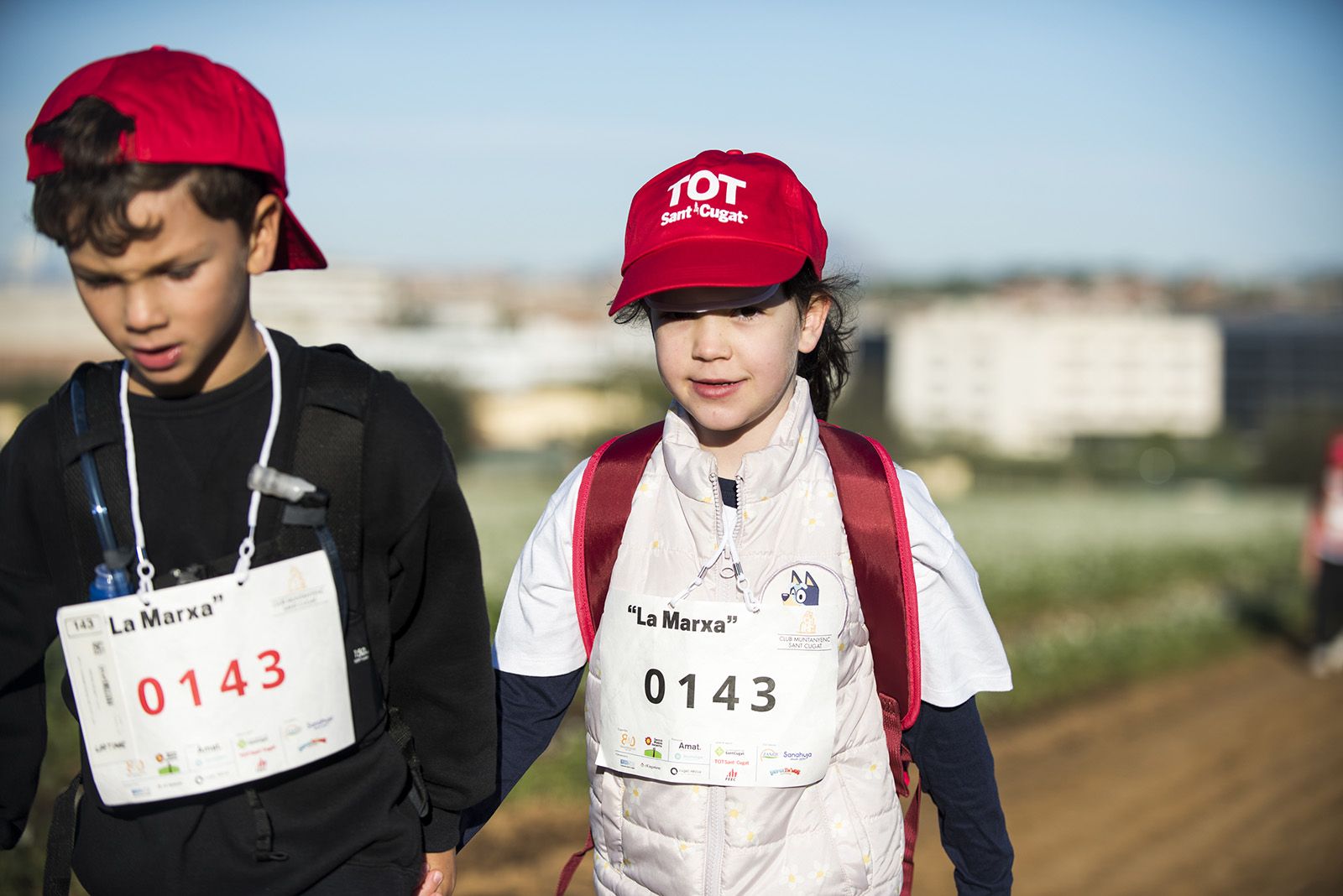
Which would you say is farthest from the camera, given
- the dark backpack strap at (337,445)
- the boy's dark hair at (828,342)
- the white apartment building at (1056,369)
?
the white apartment building at (1056,369)

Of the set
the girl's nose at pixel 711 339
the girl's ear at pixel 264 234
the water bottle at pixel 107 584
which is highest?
the girl's ear at pixel 264 234

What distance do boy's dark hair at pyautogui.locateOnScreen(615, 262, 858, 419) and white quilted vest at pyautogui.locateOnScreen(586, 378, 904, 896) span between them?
203 millimetres

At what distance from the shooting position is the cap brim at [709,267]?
239cm

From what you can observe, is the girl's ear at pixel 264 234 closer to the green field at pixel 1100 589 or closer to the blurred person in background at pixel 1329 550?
the green field at pixel 1100 589

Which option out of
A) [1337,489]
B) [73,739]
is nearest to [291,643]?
[73,739]

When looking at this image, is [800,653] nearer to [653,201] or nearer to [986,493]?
[653,201]

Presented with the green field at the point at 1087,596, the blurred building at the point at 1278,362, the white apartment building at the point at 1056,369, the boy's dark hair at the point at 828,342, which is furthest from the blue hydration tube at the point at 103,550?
the white apartment building at the point at 1056,369

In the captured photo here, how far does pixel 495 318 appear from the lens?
54188 millimetres

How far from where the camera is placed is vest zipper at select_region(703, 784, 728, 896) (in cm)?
238

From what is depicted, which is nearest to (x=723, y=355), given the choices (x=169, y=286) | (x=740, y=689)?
(x=740, y=689)

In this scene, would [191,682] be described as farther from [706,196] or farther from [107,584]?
[706,196]

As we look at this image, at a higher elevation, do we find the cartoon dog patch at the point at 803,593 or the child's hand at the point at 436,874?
the cartoon dog patch at the point at 803,593

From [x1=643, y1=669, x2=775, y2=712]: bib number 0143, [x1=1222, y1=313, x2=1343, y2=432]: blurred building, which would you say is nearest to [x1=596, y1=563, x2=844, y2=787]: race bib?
[x1=643, y1=669, x2=775, y2=712]: bib number 0143

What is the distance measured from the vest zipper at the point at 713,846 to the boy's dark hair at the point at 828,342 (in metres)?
0.76
